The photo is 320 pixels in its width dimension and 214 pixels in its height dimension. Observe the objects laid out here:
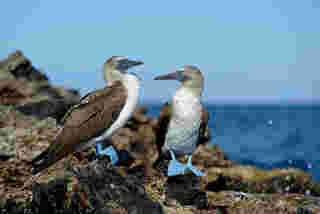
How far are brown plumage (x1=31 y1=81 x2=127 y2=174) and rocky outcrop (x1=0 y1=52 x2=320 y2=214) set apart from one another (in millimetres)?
425

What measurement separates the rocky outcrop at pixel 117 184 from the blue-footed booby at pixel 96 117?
418 millimetres

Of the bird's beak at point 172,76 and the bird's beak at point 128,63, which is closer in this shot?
the bird's beak at point 128,63

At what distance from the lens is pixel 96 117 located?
15.7ft

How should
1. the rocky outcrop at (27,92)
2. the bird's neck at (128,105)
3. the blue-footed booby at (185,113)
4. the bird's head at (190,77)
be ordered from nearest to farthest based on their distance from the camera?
the bird's neck at (128,105) < the blue-footed booby at (185,113) < the bird's head at (190,77) < the rocky outcrop at (27,92)

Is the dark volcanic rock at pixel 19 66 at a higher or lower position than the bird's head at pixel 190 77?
higher

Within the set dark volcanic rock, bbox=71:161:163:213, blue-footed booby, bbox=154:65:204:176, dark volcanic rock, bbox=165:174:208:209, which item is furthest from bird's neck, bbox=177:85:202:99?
dark volcanic rock, bbox=71:161:163:213

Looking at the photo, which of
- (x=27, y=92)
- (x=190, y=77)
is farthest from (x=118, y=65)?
(x=27, y=92)

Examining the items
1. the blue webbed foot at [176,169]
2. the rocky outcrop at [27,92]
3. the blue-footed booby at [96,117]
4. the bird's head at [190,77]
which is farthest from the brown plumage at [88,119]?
the rocky outcrop at [27,92]

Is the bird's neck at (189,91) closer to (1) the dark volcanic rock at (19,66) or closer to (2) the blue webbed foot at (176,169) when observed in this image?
(2) the blue webbed foot at (176,169)

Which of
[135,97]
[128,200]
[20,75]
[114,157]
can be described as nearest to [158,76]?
[135,97]

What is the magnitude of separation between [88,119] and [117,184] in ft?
3.13

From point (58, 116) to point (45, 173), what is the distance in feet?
13.9

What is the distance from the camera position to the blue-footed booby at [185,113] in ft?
18.2

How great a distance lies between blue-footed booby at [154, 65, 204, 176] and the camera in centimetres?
556
